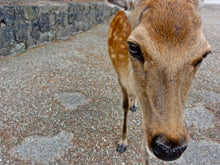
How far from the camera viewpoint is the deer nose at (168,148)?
110cm

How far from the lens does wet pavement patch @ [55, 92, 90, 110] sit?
3488mm

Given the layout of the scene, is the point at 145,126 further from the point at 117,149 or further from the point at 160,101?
the point at 117,149

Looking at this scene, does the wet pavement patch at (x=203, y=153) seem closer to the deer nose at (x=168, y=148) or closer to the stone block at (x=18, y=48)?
the deer nose at (x=168, y=148)

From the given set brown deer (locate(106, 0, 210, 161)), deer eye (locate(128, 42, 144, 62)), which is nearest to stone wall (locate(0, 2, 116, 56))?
deer eye (locate(128, 42, 144, 62))

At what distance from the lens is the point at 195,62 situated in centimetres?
128

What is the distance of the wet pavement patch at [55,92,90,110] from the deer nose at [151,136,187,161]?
98.5 inches

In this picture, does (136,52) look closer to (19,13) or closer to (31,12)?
(19,13)

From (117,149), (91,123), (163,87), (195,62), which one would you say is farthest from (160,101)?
(91,123)

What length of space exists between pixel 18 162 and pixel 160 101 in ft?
7.15

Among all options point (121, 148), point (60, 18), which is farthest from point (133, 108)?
point (60, 18)

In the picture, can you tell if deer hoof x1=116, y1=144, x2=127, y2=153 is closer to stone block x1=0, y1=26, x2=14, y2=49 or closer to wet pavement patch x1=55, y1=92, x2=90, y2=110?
wet pavement patch x1=55, y1=92, x2=90, y2=110

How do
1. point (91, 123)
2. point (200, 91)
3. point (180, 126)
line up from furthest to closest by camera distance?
point (200, 91), point (91, 123), point (180, 126)

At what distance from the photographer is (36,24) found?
6031mm

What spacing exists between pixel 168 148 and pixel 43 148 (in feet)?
6.83
